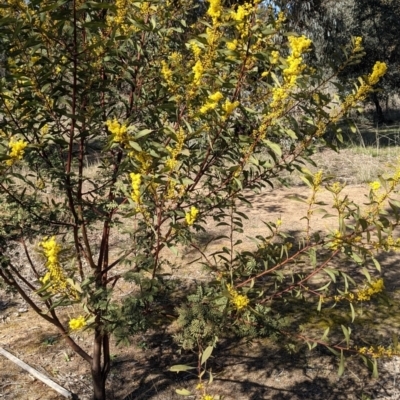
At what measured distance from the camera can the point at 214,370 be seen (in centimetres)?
277

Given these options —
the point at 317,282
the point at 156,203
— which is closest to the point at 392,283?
the point at 317,282

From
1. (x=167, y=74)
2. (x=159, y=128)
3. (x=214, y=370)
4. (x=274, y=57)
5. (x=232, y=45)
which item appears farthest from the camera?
(x=214, y=370)

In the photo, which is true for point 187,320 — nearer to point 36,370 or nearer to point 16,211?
point 16,211

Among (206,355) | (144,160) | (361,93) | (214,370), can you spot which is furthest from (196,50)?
(214,370)

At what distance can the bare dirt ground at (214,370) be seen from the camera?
2562 mm

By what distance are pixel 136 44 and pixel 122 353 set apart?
205 centimetres

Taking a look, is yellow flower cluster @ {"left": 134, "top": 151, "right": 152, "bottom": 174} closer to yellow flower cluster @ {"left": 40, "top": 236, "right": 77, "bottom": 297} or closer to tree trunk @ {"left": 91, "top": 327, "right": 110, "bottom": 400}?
yellow flower cluster @ {"left": 40, "top": 236, "right": 77, "bottom": 297}

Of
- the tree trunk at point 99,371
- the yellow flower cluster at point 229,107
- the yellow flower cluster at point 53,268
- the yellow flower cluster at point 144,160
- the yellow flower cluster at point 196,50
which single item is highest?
the yellow flower cluster at point 196,50

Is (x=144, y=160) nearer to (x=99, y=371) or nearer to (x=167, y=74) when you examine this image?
(x=167, y=74)

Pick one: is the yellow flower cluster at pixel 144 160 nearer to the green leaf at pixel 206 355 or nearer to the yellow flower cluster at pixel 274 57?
the yellow flower cluster at pixel 274 57

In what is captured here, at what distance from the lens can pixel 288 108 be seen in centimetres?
190

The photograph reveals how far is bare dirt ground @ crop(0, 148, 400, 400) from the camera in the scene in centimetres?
256

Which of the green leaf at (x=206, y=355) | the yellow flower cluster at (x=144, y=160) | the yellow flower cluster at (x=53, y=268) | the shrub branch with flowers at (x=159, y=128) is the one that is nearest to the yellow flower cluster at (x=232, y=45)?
the shrub branch with flowers at (x=159, y=128)

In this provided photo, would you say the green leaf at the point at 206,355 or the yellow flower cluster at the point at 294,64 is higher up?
the yellow flower cluster at the point at 294,64
